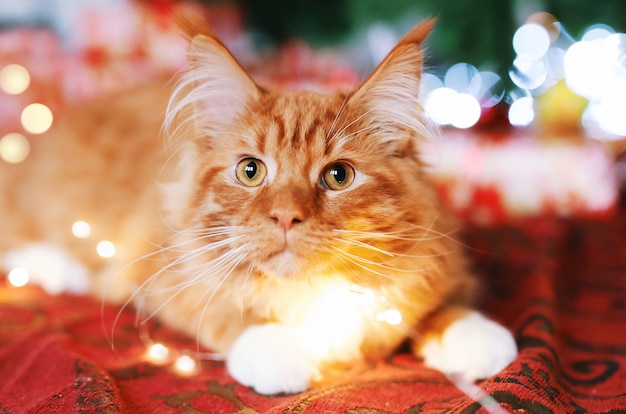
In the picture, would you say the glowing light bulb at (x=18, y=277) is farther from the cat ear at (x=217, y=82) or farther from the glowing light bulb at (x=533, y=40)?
the glowing light bulb at (x=533, y=40)

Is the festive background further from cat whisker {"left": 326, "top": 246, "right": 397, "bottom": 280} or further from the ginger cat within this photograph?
cat whisker {"left": 326, "top": 246, "right": 397, "bottom": 280}

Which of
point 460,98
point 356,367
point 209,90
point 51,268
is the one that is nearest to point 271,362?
point 356,367

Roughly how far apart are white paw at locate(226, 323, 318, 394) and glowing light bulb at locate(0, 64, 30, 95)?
6.47 ft

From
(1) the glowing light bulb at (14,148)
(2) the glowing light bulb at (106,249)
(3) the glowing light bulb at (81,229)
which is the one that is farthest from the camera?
(1) the glowing light bulb at (14,148)

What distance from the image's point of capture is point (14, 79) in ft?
8.28

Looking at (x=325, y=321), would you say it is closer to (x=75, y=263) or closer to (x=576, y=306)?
(x=576, y=306)

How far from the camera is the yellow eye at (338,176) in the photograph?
126 cm

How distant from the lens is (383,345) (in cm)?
137

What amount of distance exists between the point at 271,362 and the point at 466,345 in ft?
1.53

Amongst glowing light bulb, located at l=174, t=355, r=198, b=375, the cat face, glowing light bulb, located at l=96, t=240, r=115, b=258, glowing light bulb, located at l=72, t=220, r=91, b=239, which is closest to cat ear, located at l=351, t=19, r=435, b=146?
the cat face

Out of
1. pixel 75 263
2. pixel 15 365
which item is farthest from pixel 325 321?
pixel 75 263

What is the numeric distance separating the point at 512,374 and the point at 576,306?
0.82 meters

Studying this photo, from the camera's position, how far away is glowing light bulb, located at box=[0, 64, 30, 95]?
8.18 feet

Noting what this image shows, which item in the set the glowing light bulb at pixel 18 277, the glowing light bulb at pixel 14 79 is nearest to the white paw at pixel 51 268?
the glowing light bulb at pixel 18 277
